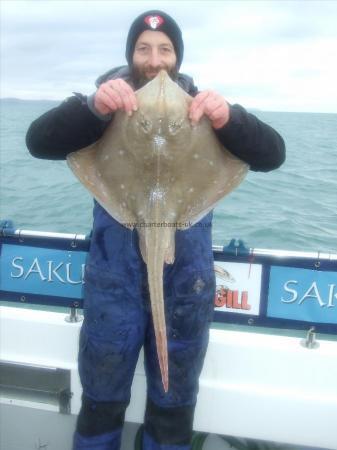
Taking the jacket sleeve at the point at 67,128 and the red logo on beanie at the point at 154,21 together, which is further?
the red logo on beanie at the point at 154,21

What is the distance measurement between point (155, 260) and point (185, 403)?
103cm

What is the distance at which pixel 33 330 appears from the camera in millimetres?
3434

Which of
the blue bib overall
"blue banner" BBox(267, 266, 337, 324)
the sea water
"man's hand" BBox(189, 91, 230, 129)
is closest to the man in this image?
the blue bib overall

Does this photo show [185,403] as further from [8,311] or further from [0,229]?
Result: [0,229]

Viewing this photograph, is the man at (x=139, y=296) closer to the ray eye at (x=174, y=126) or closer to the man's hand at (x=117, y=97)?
the man's hand at (x=117, y=97)

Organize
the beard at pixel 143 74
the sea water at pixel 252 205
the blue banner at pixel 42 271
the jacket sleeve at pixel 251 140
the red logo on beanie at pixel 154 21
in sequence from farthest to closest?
the sea water at pixel 252 205 → the blue banner at pixel 42 271 → the red logo on beanie at pixel 154 21 → the beard at pixel 143 74 → the jacket sleeve at pixel 251 140

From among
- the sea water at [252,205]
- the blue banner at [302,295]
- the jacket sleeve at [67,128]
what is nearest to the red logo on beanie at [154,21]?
the jacket sleeve at [67,128]

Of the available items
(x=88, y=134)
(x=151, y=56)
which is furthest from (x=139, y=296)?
(x=151, y=56)

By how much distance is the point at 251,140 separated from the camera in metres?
2.49

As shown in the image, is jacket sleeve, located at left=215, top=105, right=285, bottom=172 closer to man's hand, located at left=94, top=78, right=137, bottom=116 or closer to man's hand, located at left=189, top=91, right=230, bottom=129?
man's hand, located at left=189, top=91, right=230, bottom=129

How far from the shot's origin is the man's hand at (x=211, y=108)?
2242mm

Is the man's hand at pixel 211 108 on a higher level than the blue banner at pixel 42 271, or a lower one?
higher

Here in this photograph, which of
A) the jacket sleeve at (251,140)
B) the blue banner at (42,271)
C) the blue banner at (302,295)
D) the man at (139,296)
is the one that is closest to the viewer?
the jacket sleeve at (251,140)

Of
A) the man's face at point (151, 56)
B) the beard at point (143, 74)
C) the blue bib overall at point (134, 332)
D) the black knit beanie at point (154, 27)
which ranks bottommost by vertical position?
the blue bib overall at point (134, 332)
